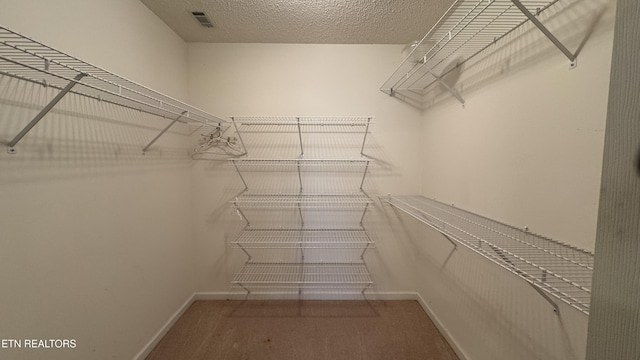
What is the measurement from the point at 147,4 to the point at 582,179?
2.46 meters

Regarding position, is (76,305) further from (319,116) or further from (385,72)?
(385,72)

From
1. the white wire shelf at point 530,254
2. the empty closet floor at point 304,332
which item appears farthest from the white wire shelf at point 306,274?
the white wire shelf at point 530,254

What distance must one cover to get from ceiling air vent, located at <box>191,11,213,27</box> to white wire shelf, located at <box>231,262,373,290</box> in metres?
1.99

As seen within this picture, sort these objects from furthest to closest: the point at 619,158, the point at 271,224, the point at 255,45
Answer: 1. the point at 271,224
2. the point at 255,45
3. the point at 619,158

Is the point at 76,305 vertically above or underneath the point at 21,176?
underneath

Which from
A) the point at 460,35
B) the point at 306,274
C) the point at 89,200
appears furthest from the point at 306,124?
the point at 89,200

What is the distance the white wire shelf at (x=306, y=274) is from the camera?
2094mm

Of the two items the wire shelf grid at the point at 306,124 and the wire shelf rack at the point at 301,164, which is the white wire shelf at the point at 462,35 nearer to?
the wire shelf grid at the point at 306,124

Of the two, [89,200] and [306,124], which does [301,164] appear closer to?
[306,124]

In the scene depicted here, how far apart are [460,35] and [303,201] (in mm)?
1580

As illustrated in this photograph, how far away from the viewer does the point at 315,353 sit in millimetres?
1568

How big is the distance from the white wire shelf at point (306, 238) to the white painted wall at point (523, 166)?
2.35 feet

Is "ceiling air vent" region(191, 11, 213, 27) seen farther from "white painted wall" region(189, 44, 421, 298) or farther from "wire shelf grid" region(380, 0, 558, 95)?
"wire shelf grid" region(380, 0, 558, 95)

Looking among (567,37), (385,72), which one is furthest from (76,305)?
(385,72)
